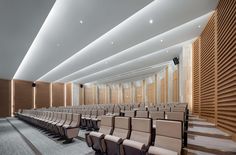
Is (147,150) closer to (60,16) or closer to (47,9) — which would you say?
(47,9)

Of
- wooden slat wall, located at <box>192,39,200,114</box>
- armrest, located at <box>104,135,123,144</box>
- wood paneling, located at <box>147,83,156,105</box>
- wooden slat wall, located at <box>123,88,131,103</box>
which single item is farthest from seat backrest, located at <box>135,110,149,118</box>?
wooden slat wall, located at <box>123,88,131,103</box>

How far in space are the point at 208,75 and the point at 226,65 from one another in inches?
73.0

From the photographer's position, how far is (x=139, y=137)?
3.05 metres

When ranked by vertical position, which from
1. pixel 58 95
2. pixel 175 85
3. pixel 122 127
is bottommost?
pixel 58 95

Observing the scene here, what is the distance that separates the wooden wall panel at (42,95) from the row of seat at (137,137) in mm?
17400

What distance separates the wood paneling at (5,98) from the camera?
52.1 feet

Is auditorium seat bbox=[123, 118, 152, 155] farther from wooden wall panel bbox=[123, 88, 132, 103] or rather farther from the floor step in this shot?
wooden wall panel bbox=[123, 88, 132, 103]

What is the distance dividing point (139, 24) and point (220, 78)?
11.7ft

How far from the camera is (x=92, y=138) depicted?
359 cm

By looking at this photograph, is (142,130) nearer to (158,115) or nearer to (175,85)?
(158,115)

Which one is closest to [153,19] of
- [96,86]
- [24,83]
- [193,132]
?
[193,132]

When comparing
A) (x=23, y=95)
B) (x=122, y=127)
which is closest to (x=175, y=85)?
(x=122, y=127)

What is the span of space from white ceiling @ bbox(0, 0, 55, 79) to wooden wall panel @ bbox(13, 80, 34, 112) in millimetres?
10198

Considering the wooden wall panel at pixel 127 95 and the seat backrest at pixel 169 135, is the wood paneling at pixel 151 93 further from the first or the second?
the seat backrest at pixel 169 135
